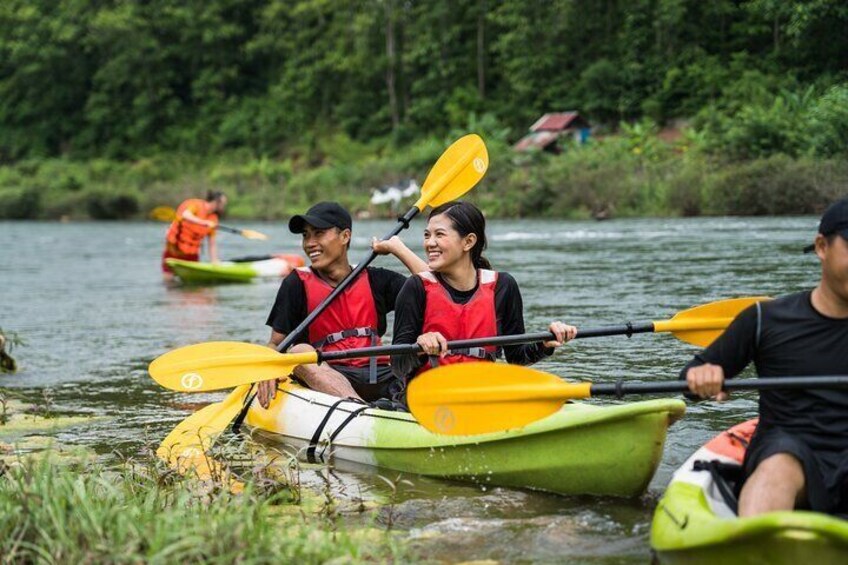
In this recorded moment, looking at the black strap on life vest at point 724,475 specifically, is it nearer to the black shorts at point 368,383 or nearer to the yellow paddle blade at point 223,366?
the yellow paddle blade at point 223,366

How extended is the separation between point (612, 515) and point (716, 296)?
577 centimetres

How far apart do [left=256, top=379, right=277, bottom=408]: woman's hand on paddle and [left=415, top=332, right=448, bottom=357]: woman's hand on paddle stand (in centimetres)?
102

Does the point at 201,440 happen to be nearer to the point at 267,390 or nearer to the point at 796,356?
the point at 267,390

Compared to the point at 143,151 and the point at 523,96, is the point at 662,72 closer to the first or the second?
the point at 523,96

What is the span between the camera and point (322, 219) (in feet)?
15.7

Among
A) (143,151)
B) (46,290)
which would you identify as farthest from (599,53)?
(46,290)

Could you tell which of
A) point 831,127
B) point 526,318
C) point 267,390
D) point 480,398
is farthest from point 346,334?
point 831,127

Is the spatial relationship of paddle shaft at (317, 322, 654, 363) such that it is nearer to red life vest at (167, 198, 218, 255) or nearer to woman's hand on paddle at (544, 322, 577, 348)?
woman's hand on paddle at (544, 322, 577, 348)

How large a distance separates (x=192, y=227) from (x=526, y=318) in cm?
600

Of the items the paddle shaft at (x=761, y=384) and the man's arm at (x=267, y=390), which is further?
the man's arm at (x=267, y=390)

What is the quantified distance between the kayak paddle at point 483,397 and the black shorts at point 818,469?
26.9 inches

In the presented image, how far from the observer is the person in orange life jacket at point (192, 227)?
12961 mm

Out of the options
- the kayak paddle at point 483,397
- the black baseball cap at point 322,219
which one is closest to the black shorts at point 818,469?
the kayak paddle at point 483,397

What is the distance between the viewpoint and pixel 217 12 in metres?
43.8
